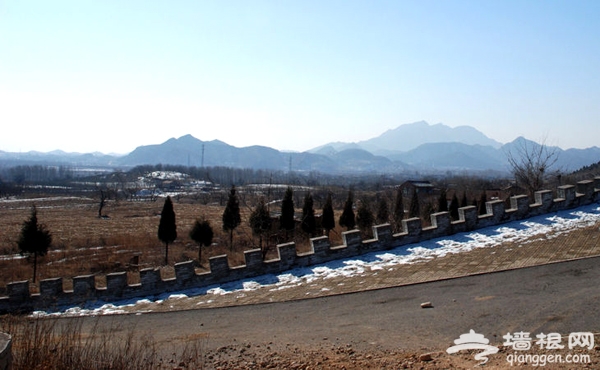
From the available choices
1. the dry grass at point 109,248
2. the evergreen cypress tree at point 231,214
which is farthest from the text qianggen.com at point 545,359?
the evergreen cypress tree at point 231,214

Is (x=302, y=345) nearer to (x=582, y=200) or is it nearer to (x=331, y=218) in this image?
(x=582, y=200)

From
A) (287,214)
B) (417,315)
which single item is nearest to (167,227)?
(287,214)

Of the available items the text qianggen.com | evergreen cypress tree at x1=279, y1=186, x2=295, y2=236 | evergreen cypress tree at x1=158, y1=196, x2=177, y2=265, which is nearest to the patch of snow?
the text qianggen.com

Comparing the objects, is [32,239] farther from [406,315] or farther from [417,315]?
[417,315]

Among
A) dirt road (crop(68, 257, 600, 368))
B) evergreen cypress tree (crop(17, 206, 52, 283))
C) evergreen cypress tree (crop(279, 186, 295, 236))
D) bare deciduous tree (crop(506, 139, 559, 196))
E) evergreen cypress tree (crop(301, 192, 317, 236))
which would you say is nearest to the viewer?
dirt road (crop(68, 257, 600, 368))

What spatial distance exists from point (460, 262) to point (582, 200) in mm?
6143

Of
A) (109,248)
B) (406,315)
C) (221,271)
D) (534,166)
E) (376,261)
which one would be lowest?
(109,248)

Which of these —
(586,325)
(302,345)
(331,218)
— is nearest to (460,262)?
(586,325)

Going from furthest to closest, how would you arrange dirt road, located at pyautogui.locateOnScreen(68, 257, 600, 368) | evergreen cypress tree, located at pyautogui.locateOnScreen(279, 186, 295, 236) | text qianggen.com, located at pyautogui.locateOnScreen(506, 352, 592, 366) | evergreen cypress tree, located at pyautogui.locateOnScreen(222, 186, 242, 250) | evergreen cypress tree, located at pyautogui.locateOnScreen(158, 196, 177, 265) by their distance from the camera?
evergreen cypress tree, located at pyautogui.locateOnScreen(222, 186, 242, 250)
evergreen cypress tree, located at pyautogui.locateOnScreen(279, 186, 295, 236)
evergreen cypress tree, located at pyautogui.locateOnScreen(158, 196, 177, 265)
dirt road, located at pyautogui.locateOnScreen(68, 257, 600, 368)
text qianggen.com, located at pyautogui.locateOnScreen(506, 352, 592, 366)

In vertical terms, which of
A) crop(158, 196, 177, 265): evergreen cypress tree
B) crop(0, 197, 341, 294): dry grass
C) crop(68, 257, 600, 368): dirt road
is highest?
crop(68, 257, 600, 368): dirt road

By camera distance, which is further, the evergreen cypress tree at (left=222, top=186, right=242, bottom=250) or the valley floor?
the evergreen cypress tree at (left=222, top=186, right=242, bottom=250)

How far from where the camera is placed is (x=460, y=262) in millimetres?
9562

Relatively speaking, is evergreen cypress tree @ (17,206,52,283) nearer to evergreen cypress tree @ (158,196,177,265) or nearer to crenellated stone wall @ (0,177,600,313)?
evergreen cypress tree @ (158,196,177,265)

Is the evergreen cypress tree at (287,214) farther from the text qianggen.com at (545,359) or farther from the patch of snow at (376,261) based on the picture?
the text qianggen.com at (545,359)
